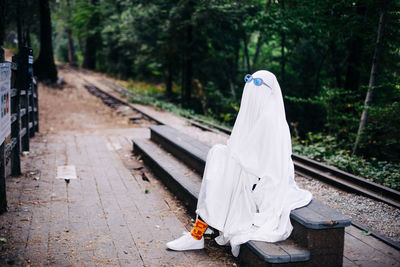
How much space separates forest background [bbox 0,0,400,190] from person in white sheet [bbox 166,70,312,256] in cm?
395

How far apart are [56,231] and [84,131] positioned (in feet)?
25.3

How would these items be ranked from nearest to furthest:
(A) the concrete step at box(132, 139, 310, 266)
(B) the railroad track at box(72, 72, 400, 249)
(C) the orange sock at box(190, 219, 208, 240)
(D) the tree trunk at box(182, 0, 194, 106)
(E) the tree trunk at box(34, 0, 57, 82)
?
(A) the concrete step at box(132, 139, 310, 266) → (C) the orange sock at box(190, 219, 208, 240) → (B) the railroad track at box(72, 72, 400, 249) → (D) the tree trunk at box(182, 0, 194, 106) → (E) the tree trunk at box(34, 0, 57, 82)

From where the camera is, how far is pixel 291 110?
55.4ft

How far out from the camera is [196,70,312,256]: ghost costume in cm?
357

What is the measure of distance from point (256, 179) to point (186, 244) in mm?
1007

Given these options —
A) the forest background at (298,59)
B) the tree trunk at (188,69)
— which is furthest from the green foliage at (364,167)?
the tree trunk at (188,69)

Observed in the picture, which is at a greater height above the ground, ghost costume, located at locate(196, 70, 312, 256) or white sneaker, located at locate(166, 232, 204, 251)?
ghost costume, located at locate(196, 70, 312, 256)

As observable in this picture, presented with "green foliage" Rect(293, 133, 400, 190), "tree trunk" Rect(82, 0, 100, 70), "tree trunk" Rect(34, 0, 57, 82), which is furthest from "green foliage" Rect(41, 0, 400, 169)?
"tree trunk" Rect(82, 0, 100, 70)

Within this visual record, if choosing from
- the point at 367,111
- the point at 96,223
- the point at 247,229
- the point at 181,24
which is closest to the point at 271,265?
the point at 247,229

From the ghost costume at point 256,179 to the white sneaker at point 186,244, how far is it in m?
0.27

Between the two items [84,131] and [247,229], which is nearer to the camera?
[247,229]

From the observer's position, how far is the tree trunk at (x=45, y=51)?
63.0ft

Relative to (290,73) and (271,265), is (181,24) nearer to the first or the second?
(290,73)

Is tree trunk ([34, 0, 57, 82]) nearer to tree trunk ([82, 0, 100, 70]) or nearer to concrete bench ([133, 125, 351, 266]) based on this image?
tree trunk ([82, 0, 100, 70])
